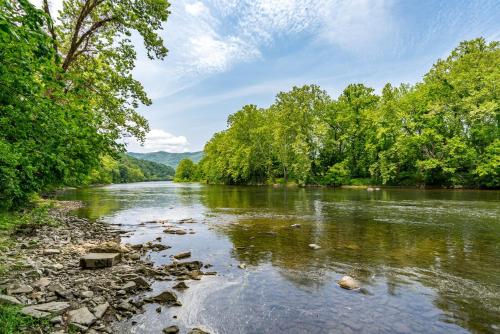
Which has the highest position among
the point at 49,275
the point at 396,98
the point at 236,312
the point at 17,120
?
the point at 396,98

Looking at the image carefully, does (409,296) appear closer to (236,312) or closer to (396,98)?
(236,312)

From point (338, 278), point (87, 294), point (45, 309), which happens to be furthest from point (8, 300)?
point (338, 278)

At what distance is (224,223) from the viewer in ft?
70.5

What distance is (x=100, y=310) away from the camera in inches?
278

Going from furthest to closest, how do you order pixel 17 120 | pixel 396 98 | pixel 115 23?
pixel 396 98 → pixel 115 23 → pixel 17 120

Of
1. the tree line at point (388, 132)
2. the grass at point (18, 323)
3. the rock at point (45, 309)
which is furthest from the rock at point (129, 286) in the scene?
the tree line at point (388, 132)

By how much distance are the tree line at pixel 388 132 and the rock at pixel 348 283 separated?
164 ft

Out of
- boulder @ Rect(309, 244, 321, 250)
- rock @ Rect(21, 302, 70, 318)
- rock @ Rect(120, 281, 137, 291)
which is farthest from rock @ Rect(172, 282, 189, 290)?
boulder @ Rect(309, 244, 321, 250)

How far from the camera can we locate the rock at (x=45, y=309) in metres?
6.22

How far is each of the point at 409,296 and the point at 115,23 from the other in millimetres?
20763

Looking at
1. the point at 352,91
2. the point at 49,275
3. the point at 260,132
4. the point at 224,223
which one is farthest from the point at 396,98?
the point at 49,275

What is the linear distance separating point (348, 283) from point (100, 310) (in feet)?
22.4

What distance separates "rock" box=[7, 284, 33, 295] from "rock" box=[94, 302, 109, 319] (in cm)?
183

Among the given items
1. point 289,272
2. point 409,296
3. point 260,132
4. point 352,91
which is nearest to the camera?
point 409,296
